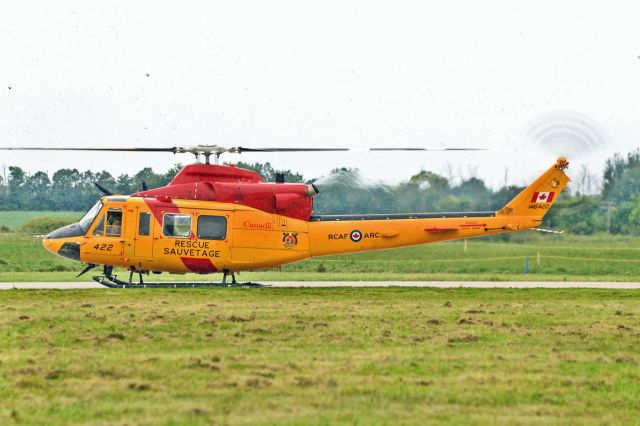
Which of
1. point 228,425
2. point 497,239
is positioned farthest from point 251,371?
point 497,239

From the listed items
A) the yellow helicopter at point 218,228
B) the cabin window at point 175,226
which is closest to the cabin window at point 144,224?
the yellow helicopter at point 218,228

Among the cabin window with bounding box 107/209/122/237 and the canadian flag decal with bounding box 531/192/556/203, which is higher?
the canadian flag decal with bounding box 531/192/556/203

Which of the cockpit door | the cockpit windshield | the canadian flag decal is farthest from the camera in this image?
the canadian flag decal

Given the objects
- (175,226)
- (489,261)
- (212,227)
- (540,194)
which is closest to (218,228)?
(212,227)

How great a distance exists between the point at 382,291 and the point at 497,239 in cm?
1449

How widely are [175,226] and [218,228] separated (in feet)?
3.63

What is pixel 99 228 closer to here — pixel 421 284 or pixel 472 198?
pixel 421 284

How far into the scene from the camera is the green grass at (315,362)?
969 centimetres

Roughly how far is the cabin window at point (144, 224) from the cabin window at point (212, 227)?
1.31 metres

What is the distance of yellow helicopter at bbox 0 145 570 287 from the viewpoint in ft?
79.3

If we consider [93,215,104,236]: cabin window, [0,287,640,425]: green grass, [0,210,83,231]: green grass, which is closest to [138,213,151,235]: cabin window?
[93,215,104,236]: cabin window

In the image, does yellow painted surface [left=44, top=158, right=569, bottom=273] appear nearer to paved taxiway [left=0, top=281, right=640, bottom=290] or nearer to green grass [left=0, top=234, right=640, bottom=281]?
paved taxiway [left=0, top=281, right=640, bottom=290]

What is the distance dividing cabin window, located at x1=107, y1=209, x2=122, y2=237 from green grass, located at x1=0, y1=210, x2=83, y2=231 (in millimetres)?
26342

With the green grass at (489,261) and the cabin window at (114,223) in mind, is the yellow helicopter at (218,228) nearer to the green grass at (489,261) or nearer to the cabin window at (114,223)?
the cabin window at (114,223)
